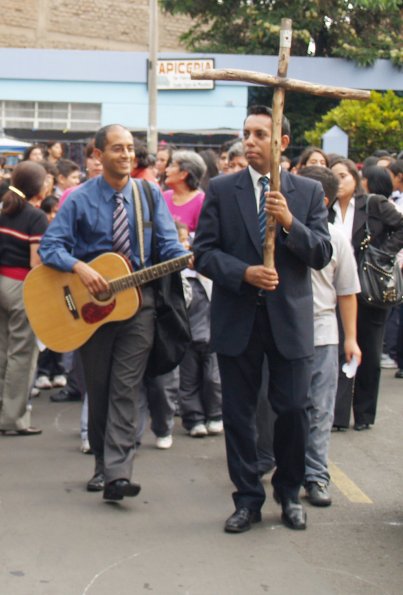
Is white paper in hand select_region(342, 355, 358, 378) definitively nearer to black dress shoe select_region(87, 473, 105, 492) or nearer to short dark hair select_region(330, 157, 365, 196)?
black dress shoe select_region(87, 473, 105, 492)

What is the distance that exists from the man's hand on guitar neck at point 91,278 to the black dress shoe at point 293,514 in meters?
1.47

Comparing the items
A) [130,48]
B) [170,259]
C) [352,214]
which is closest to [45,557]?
[170,259]

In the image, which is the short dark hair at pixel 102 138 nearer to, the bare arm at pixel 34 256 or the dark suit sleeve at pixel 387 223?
the bare arm at pixel 34 256

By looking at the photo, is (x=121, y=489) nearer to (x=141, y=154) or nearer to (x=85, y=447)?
(x=85, y=447)

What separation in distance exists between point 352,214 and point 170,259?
2.54 meters

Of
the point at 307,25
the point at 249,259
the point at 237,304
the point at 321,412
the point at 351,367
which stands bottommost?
the point at 321,412

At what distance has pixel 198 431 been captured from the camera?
8.68 metres

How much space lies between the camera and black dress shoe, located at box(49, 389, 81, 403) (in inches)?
399

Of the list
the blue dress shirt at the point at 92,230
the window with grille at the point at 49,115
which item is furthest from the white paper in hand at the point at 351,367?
the window with grille at the point at 49,115

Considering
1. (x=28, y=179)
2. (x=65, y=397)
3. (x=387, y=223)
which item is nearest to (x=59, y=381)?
(x=65, y=397)

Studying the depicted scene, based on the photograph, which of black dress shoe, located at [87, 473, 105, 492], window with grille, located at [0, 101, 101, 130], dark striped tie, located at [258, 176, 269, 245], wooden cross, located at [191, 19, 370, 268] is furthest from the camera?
window with grille, located at [0, 101, 101, 130]

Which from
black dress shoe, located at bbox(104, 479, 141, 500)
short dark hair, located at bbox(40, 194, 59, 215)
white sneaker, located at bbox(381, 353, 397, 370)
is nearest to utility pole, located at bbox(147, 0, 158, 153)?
white sneaker, located at bbox(381, 353, 397, 370)

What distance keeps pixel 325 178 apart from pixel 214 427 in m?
2.24

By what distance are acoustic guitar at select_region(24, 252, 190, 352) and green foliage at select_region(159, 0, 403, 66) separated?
961 inches
